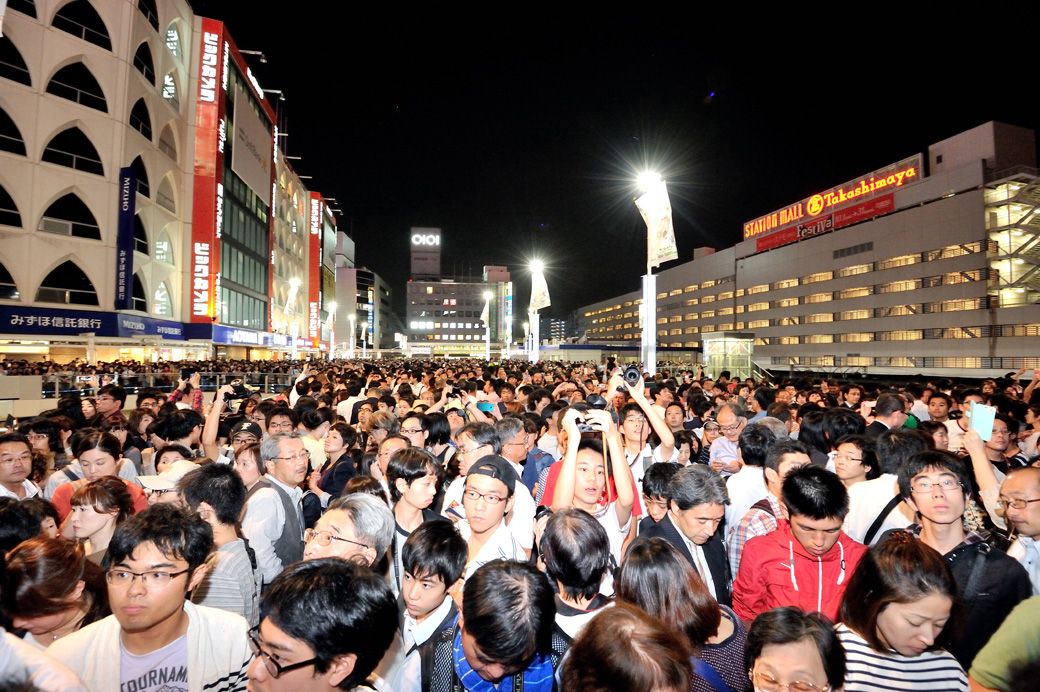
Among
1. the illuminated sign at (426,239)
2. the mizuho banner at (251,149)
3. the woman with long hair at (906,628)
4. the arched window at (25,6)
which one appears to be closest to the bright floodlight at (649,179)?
the woman with long hair at (906,628)

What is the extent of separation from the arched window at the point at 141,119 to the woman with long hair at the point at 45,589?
3564 cm

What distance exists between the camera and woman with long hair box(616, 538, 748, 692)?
2.26m

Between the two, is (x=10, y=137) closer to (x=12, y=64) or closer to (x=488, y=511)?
(x=12, y=64)

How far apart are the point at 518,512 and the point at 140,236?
35273mm

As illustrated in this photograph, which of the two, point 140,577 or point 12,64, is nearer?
point 140,577

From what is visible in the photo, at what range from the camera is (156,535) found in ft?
7.79

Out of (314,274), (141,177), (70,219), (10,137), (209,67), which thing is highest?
(209,67)

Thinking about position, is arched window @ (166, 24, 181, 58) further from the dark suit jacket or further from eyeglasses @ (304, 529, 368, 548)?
the dark suit jacket

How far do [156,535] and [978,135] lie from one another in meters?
71.1

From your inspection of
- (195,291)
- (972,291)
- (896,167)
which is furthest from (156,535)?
(896,167)

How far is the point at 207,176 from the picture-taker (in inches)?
1435

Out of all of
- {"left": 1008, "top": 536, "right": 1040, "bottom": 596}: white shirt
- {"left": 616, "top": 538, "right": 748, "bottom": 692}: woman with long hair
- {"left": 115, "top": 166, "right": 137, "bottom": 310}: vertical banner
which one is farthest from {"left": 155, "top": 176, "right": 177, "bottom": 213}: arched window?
{"left": 1008, "top": 536, "right": 1040, "bottom": 596}: white shirt

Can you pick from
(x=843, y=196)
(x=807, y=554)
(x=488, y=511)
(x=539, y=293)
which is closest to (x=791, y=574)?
(x=807, y=554)

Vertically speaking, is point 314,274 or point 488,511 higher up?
point 314,274
